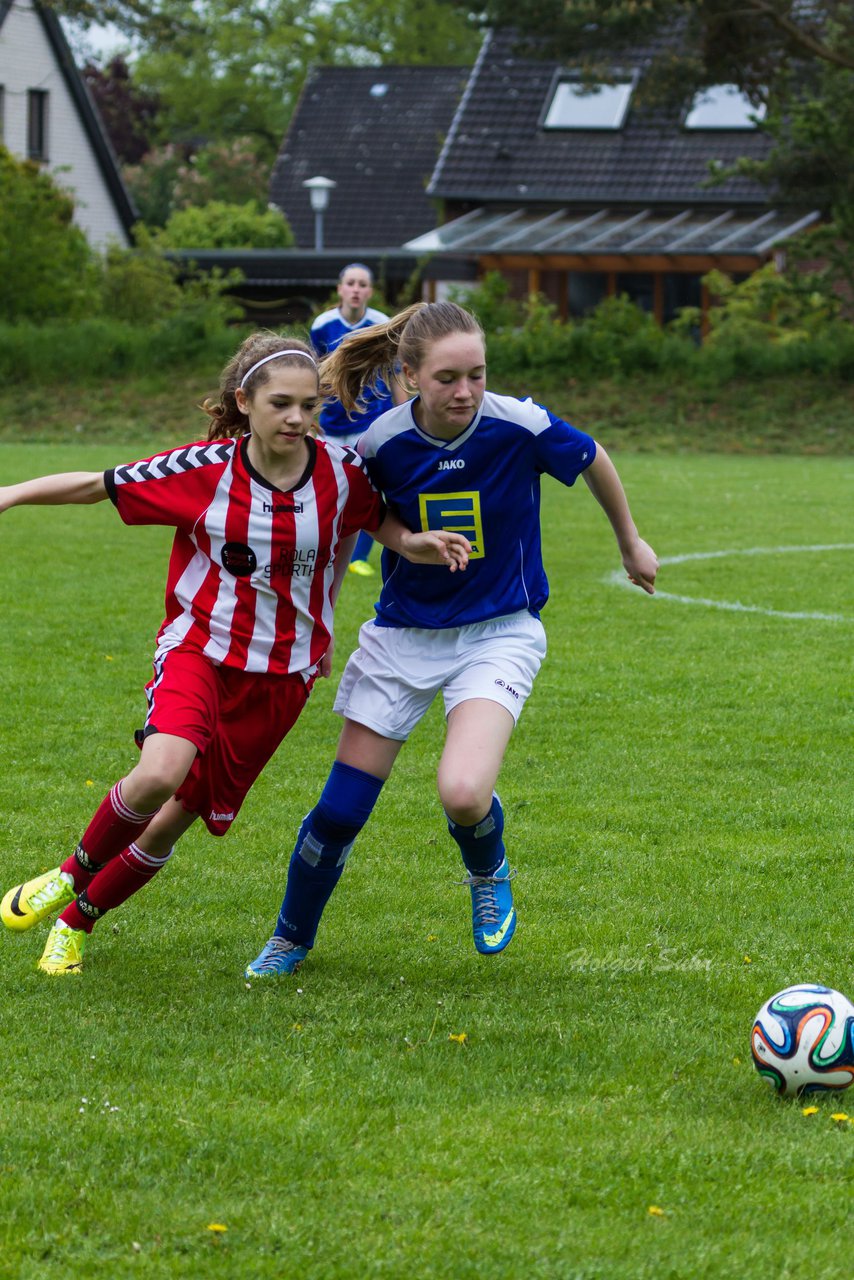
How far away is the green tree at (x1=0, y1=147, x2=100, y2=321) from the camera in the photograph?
2792 cm

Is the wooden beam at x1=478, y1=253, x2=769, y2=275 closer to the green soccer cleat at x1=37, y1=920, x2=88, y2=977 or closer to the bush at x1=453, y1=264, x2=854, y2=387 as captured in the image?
the bush at x1=453, y1=264, x2=854, y2=387

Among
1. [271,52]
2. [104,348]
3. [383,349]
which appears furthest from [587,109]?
[383,349]

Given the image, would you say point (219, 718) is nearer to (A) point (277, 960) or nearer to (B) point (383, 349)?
(A) point (277, 960)

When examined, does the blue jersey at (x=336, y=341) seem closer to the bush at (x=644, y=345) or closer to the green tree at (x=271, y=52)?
the bush at (x=644, y=345)

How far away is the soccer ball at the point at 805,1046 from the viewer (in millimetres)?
3795

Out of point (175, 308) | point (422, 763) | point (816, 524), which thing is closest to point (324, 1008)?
point (422, 763)

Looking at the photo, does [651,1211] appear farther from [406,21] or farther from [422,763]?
[406,21]

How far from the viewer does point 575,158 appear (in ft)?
125

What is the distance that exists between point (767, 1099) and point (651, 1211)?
2.30ft

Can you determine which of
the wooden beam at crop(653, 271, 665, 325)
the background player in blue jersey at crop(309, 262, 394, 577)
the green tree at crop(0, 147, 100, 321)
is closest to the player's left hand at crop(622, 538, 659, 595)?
the background player in blue jersey at crop(309, 262, 394, 577)

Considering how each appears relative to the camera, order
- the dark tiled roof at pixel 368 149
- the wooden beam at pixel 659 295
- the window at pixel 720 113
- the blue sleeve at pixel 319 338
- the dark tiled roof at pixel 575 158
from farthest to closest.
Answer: the dark tiled roof at pixel 368 149 → the window at pixel 720 113 → the dark tiled roof at pixel 575 158 → the wooden beam at pixel 659 295 → the blue sleeve at pixel 319 338

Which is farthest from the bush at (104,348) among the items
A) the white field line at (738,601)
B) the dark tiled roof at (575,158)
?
the white field line at (738,601)

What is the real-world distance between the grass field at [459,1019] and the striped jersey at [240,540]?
925mm

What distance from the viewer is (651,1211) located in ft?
10.7
